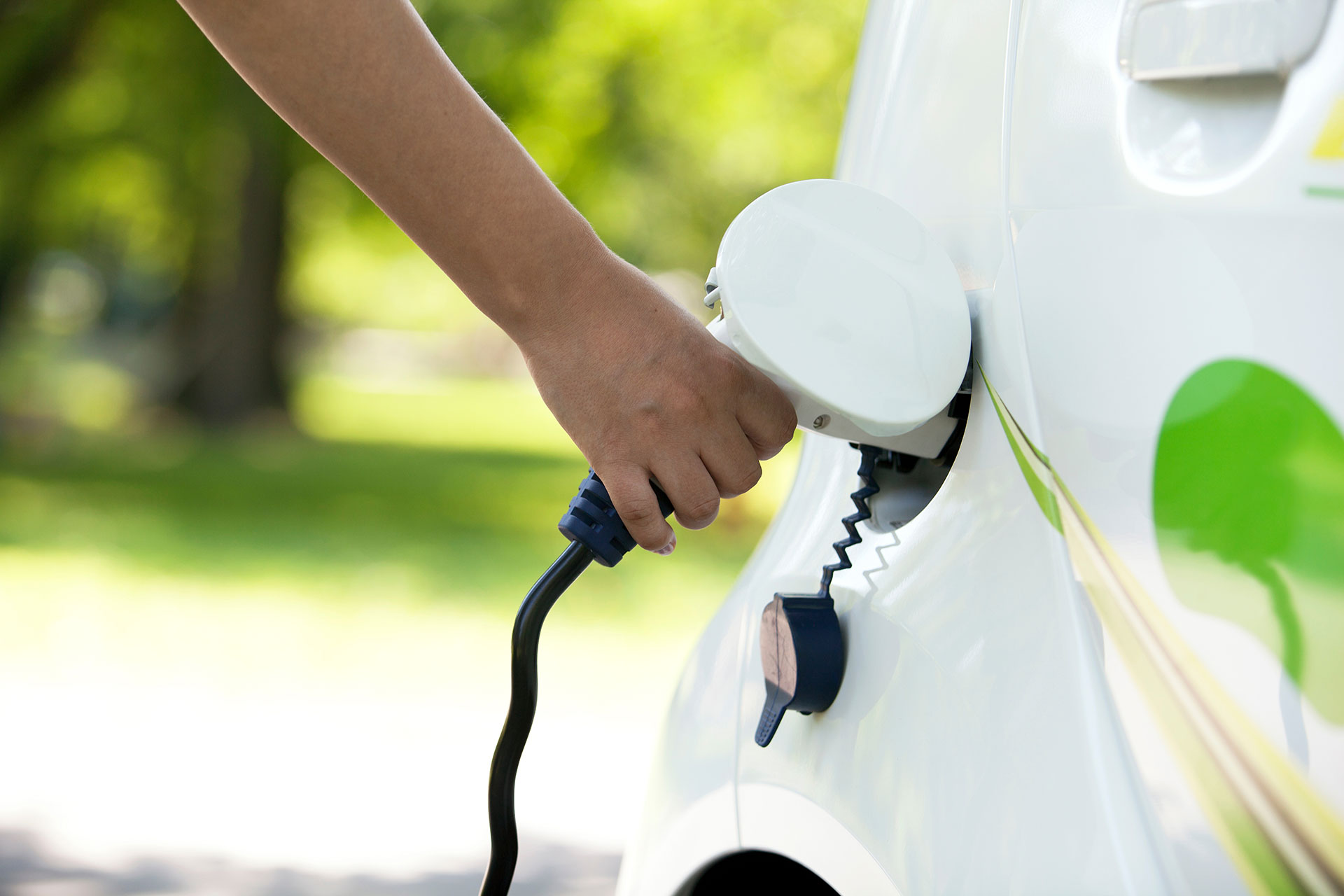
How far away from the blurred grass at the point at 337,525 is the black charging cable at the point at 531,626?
6676mm

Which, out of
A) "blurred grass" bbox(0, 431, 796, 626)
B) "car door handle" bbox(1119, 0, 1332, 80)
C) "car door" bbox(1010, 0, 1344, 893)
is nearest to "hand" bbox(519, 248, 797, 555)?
"car door" bbox(1010, 0, 1344, 893)

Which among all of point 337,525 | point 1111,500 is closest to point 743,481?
point 1111,500

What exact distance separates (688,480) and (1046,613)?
0.38 metres

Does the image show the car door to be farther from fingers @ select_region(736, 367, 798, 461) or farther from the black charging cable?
the black charging cable

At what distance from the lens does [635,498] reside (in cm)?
115

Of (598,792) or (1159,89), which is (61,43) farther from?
(1159,89)

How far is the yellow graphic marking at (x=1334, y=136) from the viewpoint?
688mm

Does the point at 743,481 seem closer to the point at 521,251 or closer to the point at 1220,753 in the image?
the point at 521,251

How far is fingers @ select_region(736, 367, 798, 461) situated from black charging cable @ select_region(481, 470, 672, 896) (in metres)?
0.11

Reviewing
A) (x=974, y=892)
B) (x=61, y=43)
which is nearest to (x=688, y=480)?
(x=974, y=892)

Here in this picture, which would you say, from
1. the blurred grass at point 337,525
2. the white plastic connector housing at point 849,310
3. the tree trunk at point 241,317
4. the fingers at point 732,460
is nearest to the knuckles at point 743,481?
the fingers at point 732,460

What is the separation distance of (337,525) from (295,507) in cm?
91

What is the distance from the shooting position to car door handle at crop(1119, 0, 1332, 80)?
72 centimetres

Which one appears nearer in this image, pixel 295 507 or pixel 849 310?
pixel 849 310
